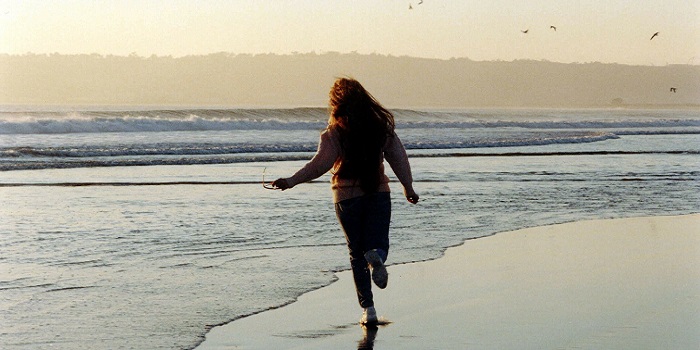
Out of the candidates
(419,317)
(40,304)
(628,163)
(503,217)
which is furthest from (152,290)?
(628,163)

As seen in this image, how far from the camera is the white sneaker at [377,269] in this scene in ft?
21.1

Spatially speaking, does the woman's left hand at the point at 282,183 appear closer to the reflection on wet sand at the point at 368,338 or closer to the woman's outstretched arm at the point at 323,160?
the woman's outstretched arm at the point at 323,160

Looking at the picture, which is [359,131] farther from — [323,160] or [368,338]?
[368,338]

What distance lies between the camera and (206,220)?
461 inches

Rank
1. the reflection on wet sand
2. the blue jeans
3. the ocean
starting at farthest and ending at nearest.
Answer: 1. the ocean
2. the blue jeans
3. the reflection on wet sand

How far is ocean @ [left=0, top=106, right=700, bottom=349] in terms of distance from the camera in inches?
268

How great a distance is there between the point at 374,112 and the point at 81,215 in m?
6.45

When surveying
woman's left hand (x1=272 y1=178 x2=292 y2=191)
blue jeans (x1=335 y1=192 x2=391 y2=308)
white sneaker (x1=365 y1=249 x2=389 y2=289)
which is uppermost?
woman's left hand (x1=272 y1=178 x2=292 y2=191)

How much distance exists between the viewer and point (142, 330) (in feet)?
20.5

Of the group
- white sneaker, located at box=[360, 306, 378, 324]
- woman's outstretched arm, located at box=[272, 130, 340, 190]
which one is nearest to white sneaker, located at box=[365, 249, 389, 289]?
white sneaker, located at box=[360, 306, 378, 324]

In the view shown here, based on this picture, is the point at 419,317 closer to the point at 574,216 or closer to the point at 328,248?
the point at 328,248

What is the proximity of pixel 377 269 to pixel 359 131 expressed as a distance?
86 cm

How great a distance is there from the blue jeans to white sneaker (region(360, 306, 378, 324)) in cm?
4

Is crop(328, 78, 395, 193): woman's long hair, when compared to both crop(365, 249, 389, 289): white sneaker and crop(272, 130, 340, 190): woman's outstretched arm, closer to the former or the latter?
crop(272, 130, 340, 190): woman's outstretched arm
